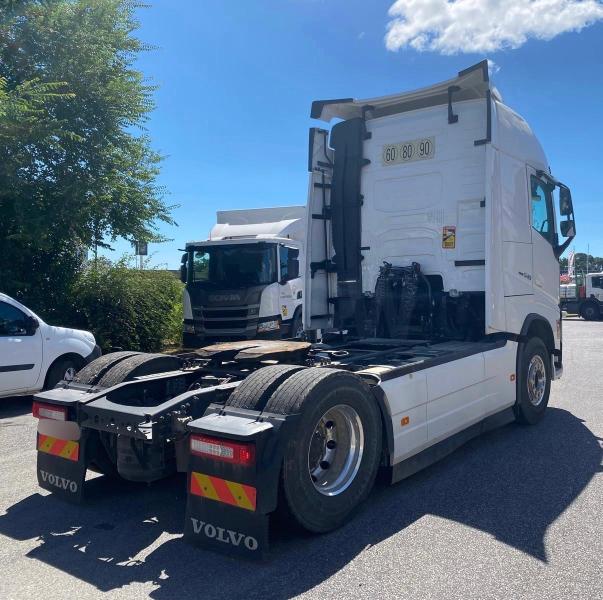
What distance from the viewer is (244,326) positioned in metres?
11.6

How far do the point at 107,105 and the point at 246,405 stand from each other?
10.5 metres

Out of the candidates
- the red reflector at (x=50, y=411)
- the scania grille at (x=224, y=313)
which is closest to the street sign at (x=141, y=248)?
the scania grille at (x=224, y=313)

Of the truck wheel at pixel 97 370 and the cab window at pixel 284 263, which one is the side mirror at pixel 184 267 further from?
the truck wheel at pixel 97 370

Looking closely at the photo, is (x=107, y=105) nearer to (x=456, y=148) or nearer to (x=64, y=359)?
(x=64, y=359)

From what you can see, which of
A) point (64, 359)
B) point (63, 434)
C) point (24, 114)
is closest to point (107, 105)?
point (24, 114)

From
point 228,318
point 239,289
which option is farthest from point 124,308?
point 239,289

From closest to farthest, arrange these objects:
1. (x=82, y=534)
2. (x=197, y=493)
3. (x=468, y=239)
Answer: (x=197, y=493)
(x=82, y=534)
(x=468, y=239)

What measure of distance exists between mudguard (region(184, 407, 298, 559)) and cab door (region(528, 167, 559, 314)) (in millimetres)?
4744

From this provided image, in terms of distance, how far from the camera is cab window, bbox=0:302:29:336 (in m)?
8.02

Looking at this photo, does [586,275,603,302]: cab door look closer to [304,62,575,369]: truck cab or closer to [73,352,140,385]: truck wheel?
[304,62,575,369]: truck cab

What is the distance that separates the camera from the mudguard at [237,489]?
140 inches

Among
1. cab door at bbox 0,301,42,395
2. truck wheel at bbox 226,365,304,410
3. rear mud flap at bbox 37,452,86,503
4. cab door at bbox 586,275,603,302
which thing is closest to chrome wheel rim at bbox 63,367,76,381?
cab door at bbox 0,301,42,395

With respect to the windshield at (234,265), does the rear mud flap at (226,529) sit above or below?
below

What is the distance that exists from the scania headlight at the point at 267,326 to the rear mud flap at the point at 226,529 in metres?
7.89
